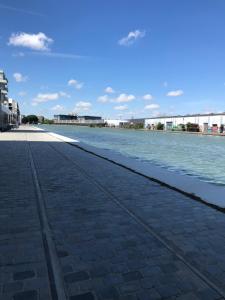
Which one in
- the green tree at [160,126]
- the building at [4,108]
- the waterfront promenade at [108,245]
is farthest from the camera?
the green tree at [160,126]

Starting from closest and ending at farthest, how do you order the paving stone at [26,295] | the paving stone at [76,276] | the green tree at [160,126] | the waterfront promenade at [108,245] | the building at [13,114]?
the paving stone at [26,295], the waterfront promenade at [108,245], the paving stone at [76,276], the building at [13,114], the green tree at [160,126]

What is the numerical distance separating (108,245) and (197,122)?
359 ft

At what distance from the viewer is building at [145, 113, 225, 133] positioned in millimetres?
98319

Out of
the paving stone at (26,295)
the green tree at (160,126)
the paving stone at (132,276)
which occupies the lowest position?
the paving stone at (26,295)

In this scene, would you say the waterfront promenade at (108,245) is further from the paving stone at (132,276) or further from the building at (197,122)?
the building at (197,122)

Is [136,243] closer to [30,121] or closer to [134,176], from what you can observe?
[134,176]

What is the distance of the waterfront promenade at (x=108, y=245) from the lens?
357 cm

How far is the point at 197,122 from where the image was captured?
4311 inches

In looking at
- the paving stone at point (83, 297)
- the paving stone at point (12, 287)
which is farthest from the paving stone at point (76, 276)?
the paving stone at point (12, 287)

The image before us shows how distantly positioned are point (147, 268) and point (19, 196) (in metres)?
4.53

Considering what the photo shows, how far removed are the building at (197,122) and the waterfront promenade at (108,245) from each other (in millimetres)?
95107

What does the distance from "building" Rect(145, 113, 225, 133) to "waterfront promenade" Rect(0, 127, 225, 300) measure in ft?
312

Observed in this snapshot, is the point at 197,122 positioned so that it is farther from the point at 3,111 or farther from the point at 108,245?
the point at 108,245

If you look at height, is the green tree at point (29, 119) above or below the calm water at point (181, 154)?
above
